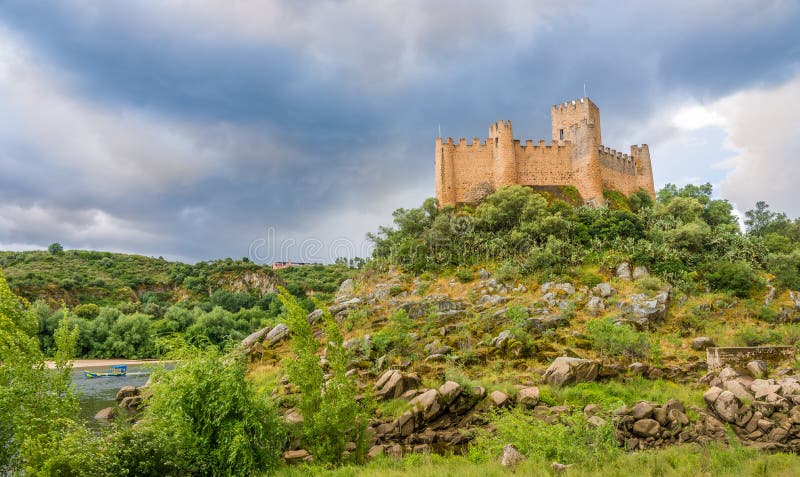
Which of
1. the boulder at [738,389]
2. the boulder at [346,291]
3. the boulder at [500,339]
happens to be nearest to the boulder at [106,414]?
the boulder at [346,291]

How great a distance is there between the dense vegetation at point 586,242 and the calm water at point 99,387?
816 inches

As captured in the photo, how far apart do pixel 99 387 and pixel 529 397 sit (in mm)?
31687

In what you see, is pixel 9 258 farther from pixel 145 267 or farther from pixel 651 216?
pixel 651 216

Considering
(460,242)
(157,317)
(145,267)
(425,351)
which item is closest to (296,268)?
(145,267)

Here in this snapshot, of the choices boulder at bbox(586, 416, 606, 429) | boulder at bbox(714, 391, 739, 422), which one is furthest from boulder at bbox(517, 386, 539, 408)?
boulder at bbox(714, 391, 739, 422)

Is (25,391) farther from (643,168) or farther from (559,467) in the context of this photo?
(643,168)

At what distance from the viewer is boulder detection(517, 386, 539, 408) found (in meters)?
16.9

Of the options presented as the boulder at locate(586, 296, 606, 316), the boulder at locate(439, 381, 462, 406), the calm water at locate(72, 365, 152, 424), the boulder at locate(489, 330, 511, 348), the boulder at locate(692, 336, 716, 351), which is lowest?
the calm water at locate(72, 365, 152, 424)

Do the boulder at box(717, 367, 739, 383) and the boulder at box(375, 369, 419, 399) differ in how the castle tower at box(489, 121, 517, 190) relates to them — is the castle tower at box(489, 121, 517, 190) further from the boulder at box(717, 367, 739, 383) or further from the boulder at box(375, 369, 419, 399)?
the boulder at box(375, 369, 419, 399)

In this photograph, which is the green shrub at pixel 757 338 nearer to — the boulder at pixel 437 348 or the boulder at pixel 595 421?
the boulder at pixel 595 421

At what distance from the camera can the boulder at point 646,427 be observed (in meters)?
14.5

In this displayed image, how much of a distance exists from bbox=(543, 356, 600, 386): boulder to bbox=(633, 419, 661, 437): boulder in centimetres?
387

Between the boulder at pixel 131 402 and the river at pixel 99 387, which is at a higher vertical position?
the boulder at pixel 131 402

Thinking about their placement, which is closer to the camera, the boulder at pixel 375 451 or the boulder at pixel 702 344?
the boulder at pixel 375 451
